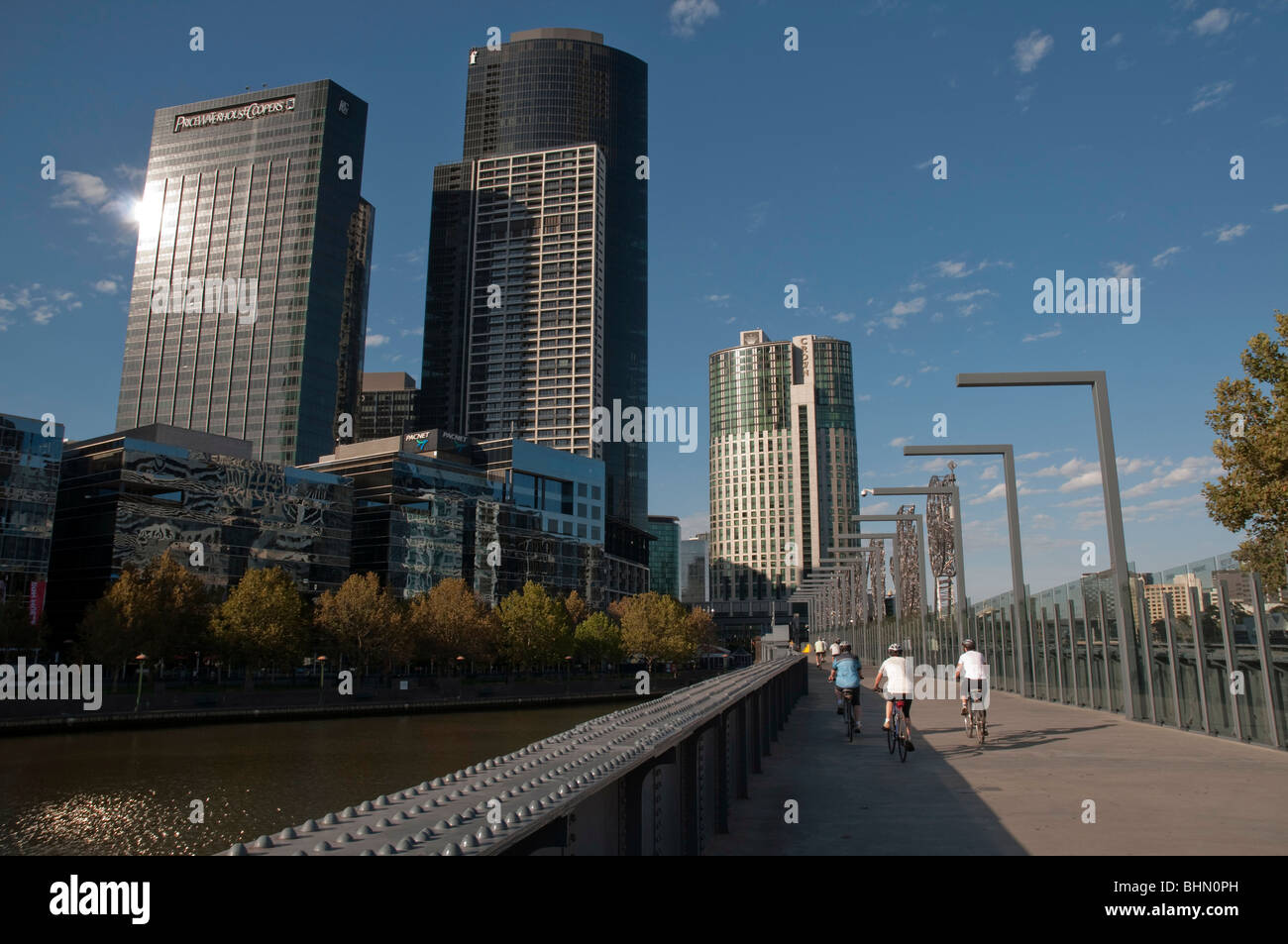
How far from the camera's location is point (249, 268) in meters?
159

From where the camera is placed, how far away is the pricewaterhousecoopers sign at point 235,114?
164125 millimetres

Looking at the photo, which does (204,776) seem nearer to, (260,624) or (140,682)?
(140,682)

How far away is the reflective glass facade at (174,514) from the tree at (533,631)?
2249cm

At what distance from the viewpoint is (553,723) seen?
196ft

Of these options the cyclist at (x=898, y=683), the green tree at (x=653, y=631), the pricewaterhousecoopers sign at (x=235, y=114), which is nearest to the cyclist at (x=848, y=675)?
the cyclist at (x=898, y=683)

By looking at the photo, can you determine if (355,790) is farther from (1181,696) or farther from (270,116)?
(270,116)

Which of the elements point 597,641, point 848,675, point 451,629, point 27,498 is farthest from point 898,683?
point 597,641

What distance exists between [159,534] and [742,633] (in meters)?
137

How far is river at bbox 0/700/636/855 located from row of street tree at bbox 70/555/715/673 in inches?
379

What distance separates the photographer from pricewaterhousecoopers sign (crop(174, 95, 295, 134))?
538 feet

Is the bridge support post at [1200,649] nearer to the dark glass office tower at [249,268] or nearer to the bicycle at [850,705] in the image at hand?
the bicycle at [850,705]

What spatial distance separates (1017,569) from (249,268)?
6341 inches

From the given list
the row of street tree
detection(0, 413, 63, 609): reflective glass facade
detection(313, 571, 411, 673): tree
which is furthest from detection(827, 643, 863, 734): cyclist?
detection(0, 413, 63, 609): reflective glass facade
